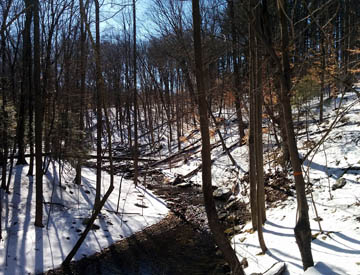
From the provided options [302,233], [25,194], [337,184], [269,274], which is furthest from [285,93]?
[25,194]

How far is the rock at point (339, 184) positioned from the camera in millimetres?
7719

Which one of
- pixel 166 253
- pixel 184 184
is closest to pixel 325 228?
pixel 166 253

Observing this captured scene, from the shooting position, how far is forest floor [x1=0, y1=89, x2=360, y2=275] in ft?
19.2

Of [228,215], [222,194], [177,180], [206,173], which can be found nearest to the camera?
[206,173]

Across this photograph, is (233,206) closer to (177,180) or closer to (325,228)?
(325,228)

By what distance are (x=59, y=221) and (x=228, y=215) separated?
19.3 ft

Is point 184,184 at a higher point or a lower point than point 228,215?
A: lower

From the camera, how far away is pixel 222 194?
11.9 metres

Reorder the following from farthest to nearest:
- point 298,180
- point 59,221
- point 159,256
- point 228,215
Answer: point 228,215, point 59,221, point 159,256, point 298,180

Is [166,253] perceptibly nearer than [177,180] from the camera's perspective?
Yes

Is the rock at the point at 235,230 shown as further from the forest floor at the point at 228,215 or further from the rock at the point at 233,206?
the rock at the point at 233,206

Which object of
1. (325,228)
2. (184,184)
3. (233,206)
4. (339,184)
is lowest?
(184,184)

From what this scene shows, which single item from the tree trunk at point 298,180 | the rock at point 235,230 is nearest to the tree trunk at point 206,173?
the tree trunk at point 298,180

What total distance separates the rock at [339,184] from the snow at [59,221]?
626 centimetres
